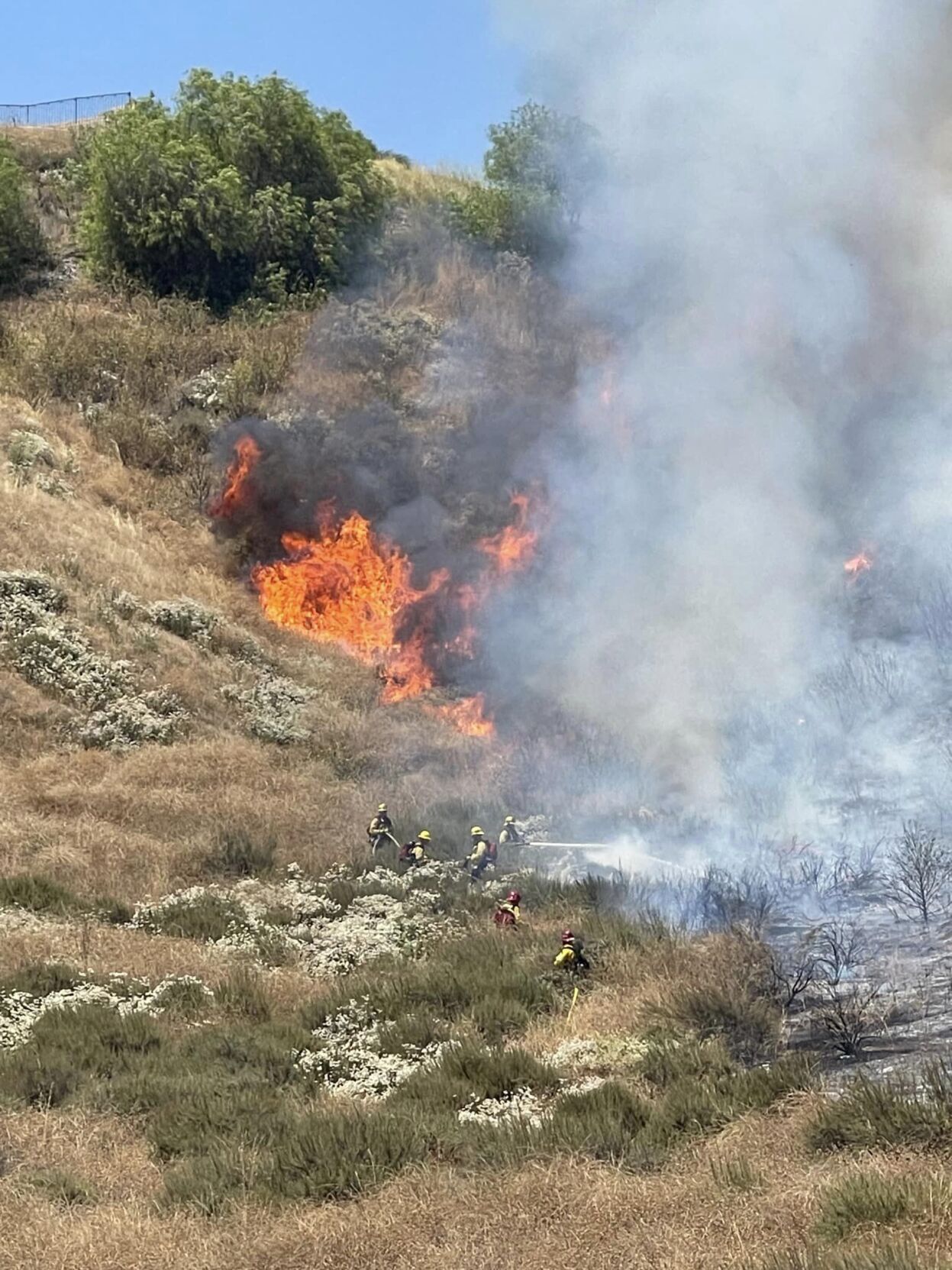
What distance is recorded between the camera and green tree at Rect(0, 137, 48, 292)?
1352 inches

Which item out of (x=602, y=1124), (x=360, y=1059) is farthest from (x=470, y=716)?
(x=602, y=1124)

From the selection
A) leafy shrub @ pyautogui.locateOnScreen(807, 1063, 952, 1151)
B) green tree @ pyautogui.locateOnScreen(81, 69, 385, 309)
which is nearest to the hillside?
leafy shrub @ pyautogui.locateOnScreen(807, 1063, 952, 1151)

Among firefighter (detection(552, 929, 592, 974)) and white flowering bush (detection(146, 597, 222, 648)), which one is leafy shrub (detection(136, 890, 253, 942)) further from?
white flowering bush (detection(146, 597, 222, 648))

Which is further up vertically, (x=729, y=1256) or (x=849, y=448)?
(x=849, y=448)

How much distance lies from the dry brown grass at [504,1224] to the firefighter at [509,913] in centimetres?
520

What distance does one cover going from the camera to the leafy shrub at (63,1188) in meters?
6.71

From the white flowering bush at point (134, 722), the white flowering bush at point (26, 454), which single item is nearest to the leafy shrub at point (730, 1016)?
the white flowering bush at point (134, 722)

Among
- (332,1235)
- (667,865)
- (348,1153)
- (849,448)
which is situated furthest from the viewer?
(849,448)

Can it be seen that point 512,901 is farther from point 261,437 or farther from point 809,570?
point 261,437

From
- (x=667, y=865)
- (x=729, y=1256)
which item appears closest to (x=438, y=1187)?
(x=729, y=1256)

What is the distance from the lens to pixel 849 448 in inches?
876

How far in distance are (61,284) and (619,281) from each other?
15110mm

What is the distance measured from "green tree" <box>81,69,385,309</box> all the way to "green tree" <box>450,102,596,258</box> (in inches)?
126

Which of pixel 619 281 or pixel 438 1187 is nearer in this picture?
pixel 438 1187
